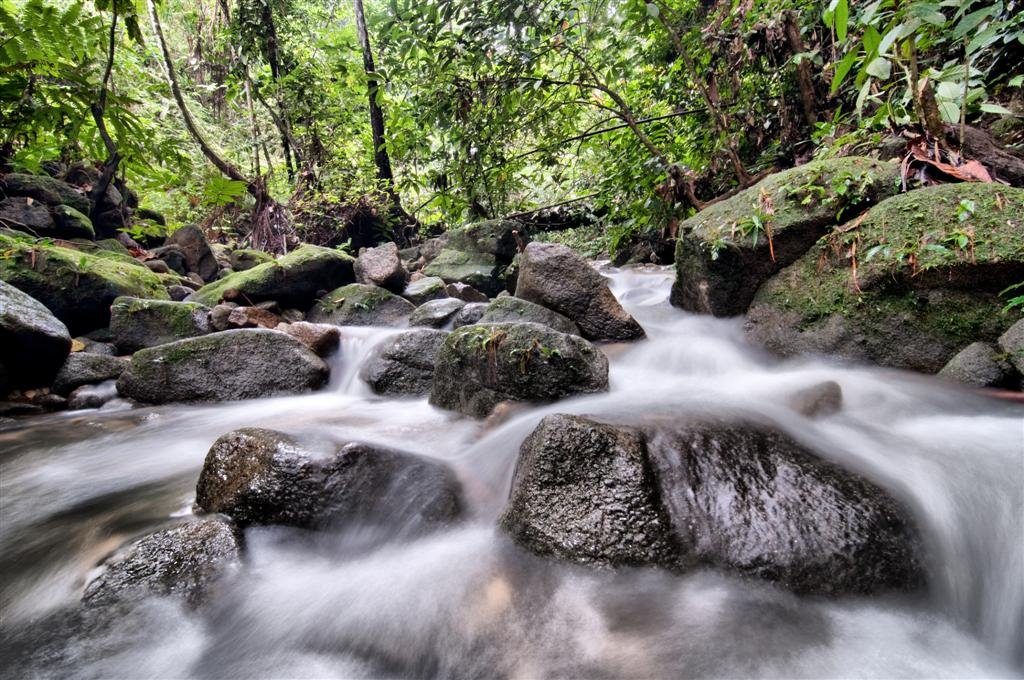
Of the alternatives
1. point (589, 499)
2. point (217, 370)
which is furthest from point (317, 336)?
point (589, 499)

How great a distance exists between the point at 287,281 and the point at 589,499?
683 cm

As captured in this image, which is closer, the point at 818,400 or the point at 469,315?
the point at 818,400

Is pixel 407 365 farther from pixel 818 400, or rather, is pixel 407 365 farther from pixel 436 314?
pixel 818 400

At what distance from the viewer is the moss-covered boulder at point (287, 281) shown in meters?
7.25

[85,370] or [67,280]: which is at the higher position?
[67,280]

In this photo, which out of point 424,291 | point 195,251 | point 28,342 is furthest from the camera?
point 195,251

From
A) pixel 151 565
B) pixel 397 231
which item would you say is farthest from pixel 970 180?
pixel 397 231

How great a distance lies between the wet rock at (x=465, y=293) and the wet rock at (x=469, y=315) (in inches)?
79.9

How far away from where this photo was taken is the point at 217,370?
5.06m

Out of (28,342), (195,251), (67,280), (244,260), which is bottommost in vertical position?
(28,342)

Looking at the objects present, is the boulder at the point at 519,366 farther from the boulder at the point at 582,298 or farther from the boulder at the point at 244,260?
the boulder at the point at 244,260

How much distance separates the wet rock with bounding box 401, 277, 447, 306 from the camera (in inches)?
315

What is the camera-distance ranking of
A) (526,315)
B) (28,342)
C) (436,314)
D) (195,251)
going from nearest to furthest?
1. (28,342)
2. (526,315)
3. (436,314)
4. (195,251)

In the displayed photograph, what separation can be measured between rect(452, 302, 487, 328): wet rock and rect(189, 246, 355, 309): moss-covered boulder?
2981 millimetres
